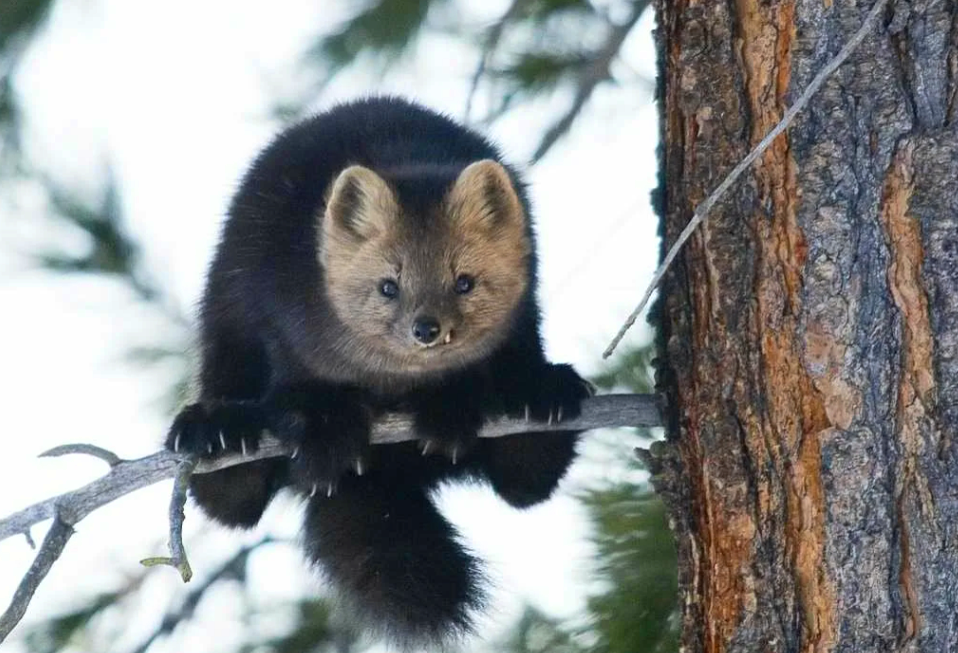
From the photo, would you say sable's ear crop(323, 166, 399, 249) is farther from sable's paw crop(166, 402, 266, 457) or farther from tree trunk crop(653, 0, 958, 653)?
tree trunk crop(653, 0, 958, 653)

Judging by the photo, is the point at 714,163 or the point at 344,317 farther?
the point at 344,317

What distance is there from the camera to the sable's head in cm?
326

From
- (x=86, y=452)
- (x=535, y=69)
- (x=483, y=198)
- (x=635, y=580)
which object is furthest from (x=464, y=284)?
(x=86, y=452)

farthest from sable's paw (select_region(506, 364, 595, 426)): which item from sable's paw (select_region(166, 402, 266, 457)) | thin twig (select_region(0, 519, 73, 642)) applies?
thin twig (select_region(0, 519, 73, 642))

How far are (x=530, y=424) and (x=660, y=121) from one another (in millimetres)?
680

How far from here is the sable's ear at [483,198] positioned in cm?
330

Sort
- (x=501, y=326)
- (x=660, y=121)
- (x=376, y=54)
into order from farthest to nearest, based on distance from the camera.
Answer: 1. (x=376, y=54)
2. (x=501, y=326)
3. (x=660, y=121)

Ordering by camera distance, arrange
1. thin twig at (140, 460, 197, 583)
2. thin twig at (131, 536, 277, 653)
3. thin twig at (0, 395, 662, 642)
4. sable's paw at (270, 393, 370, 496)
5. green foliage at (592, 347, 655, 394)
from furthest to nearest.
A: thin twig at (131, 536, 277, 653), green foliage at (592, 347, 655, 394), sable's paw at (270, 393, 370, 496), thin twig at (0, 395, 662, 642), thin twig at (140, 460, 197, 583)

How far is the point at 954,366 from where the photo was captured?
230 cm

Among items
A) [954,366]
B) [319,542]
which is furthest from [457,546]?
Result: [954,366]

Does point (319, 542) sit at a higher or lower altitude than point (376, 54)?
lower

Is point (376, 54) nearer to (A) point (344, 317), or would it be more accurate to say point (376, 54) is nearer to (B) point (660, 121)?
(A) point (344, 317)

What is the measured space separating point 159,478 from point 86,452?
0.64ft

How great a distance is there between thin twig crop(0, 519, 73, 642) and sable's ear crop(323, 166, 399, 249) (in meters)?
1.08
